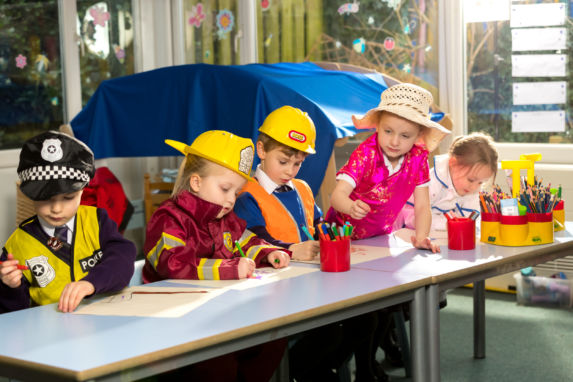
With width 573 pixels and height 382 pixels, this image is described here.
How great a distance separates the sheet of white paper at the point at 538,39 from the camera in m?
4.09

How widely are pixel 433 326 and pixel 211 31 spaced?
4.20 m

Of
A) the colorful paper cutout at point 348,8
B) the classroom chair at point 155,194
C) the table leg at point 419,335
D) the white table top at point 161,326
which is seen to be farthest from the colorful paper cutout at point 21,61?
the table leg at point 419,335

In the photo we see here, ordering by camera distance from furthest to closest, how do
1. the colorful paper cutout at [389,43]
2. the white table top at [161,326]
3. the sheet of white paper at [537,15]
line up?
1. the colorful paper cutout at [389,43]
2. the sheet of white paper at [537,15]
3. the white table top at [161,326]

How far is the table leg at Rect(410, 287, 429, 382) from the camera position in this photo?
6.09 ft

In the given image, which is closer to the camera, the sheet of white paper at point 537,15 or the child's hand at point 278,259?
the child's hand at point 278,259

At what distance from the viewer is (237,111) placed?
11.6 ft

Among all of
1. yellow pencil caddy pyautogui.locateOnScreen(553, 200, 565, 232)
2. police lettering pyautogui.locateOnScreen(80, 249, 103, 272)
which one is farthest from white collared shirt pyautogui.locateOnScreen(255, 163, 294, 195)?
yellow pencil caddy pyautogui.locateOnScreen(553, 200, 565, 232)

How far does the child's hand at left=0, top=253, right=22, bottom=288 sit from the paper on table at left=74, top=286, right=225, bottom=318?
0.16 m

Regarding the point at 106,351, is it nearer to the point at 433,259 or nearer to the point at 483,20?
the point at 433,259

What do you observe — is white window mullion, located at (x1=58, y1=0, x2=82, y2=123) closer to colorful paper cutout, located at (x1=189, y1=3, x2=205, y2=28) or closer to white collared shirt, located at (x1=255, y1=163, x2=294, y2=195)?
colorful paper cutout, located at (x1=189, y1=3, x2=205, y2=28)

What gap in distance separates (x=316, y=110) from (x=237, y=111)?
1.58 ft

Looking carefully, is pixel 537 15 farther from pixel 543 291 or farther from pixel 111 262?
pixel 111 262

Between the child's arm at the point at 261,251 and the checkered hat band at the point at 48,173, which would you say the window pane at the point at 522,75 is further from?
the checkered hat band at the point at 48,173

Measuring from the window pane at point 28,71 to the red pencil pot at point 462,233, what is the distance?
11.4 ft
